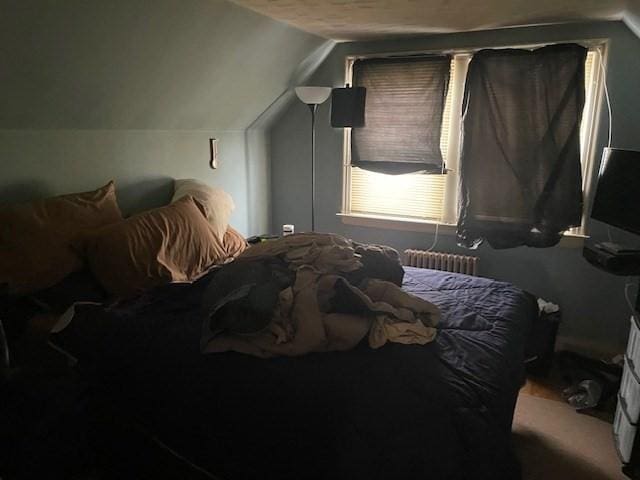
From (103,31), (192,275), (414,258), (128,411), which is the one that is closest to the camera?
(128,411)

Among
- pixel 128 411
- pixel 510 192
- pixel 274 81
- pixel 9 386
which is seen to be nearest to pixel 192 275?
pixel 128 411

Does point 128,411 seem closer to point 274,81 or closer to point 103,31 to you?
point 103,31

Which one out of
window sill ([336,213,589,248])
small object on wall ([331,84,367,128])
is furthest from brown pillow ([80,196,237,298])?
window sill ([336,213,589,248])

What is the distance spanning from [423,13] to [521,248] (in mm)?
1722

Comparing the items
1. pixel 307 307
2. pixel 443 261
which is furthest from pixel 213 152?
pixel 307 307

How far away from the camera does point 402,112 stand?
3496mm

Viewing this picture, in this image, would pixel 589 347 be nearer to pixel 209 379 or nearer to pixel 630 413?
pixel 630 413

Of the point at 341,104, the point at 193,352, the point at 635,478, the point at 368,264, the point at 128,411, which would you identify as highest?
the point at 341,104

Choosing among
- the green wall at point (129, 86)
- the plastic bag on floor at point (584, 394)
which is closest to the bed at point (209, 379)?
the green wall at point (129, 86)

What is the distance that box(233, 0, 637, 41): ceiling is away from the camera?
7.73ft

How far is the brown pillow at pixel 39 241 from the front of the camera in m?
1.92

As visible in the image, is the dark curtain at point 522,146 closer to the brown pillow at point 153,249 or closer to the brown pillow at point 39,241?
the brown pillow at point 153,249

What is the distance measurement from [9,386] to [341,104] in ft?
8.30

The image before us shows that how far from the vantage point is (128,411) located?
1794 mm
